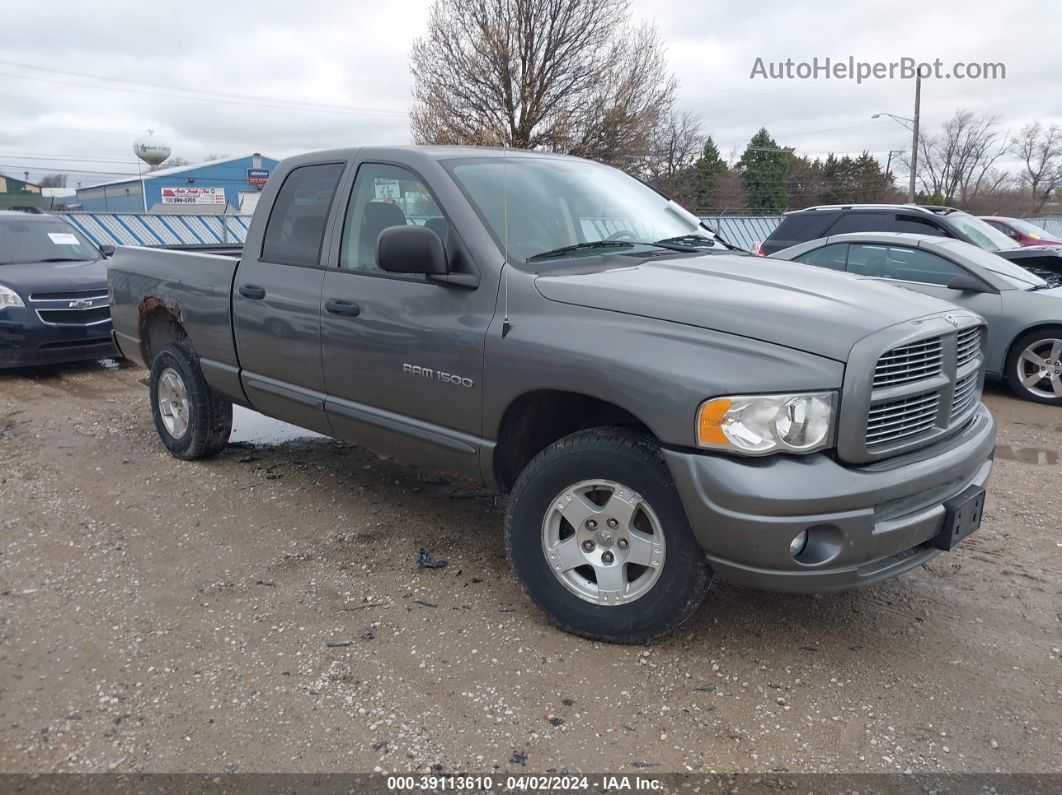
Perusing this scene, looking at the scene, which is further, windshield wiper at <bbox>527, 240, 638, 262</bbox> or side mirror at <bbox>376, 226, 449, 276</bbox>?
windshield wiper at <bbox>527, 240, 638, 262</bbox>

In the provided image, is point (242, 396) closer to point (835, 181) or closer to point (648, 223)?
point (648, 223)

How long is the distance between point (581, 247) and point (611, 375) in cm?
97

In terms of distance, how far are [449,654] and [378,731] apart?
52 centimetres

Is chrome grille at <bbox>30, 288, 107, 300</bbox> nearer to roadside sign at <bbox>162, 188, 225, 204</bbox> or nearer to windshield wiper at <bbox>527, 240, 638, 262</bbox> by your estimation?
windshield wiper at <bbox>527, 240, 638, 262</bbox>

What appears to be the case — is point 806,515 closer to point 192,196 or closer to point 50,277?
point 50,277

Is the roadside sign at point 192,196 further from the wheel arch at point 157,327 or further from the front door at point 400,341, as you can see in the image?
the front door at point 400,341

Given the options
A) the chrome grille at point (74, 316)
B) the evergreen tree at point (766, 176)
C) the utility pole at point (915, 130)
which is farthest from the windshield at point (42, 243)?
the evergreen tree at point (766, 176)

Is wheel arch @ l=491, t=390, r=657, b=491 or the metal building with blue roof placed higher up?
the metal building with blue roof

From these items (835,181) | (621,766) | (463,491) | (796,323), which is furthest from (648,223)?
(835,181)

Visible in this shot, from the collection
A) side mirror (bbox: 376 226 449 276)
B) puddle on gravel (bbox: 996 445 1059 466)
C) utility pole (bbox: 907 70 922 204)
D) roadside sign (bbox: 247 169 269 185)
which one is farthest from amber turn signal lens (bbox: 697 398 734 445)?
roadside sign (bbox: 247 169 269 185)

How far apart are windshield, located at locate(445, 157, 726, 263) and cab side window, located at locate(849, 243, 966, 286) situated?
4.50m

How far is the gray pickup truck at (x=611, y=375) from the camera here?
2.79 metres

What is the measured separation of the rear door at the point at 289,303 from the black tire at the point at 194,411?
2.20ft

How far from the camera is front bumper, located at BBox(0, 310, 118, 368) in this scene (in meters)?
8.02
